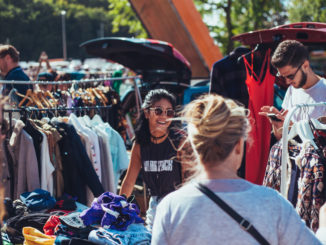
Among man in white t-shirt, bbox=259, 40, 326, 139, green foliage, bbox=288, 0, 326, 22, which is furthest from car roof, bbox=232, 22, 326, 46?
green foliage, bbox=288, 0, 326, 22

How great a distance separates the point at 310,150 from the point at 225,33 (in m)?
16.2

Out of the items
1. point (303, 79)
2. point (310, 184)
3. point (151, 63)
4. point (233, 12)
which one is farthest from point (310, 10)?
point (310, 184)

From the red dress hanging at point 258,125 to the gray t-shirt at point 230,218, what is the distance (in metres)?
2.81

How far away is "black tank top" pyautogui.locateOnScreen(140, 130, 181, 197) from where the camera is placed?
12.9 ft

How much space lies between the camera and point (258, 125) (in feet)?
16.2

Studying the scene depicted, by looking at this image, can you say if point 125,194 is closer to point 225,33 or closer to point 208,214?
point 208,214

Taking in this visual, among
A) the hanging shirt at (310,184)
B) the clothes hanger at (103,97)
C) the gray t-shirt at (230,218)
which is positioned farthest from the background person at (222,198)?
the clothes hanger at (103,97)

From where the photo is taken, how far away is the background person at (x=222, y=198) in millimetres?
1900

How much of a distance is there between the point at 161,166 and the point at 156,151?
139 millimetres

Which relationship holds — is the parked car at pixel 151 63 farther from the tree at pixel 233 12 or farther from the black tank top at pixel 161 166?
the tree at pixel 233 12

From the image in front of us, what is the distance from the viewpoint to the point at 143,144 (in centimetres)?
407

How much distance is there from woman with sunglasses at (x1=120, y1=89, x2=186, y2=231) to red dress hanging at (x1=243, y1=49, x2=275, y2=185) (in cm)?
106

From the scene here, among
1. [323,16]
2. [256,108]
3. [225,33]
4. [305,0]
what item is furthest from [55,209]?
[305,0]

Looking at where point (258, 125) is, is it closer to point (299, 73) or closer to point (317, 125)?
point (299, 73)
